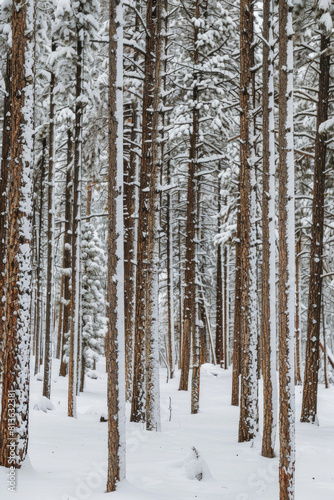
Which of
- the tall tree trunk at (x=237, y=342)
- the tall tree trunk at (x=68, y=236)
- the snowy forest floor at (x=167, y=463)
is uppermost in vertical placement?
the tall tree trunk at (x=68, y=236)

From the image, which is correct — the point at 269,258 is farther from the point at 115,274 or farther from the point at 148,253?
the point at 115,274

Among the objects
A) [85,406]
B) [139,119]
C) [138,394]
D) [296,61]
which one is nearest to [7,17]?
[139,119]

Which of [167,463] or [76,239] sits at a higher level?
[76,239]

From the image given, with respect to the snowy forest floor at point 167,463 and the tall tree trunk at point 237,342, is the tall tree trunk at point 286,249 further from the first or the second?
the tall tree trunk at point 237,342

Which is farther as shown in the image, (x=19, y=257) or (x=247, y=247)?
(x=247, y=247)

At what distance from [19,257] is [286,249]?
3935 mm

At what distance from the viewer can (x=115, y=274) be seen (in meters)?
6.88

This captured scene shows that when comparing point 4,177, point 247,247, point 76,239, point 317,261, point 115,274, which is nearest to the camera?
point 115,274

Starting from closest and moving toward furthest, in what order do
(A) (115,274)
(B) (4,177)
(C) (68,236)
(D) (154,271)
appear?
(A) (115,274)
(D) (154,271)
(B) (4,177)
(C) (68,236)

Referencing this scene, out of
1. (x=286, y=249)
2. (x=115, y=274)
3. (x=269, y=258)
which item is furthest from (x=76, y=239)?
(x=286, y=249)

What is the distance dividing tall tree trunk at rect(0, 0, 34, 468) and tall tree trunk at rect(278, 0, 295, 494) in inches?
146

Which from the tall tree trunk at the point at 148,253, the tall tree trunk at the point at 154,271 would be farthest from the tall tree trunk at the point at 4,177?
the tall tree trunk at the point at 154,271

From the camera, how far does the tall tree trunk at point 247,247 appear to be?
32.9 feet

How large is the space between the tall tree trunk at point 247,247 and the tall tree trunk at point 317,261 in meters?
2.66
